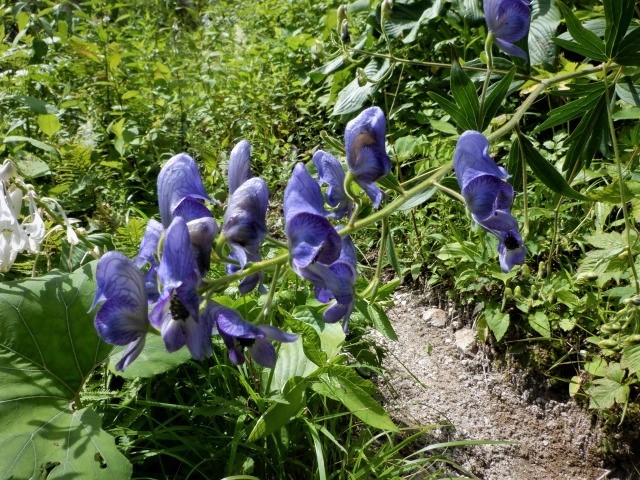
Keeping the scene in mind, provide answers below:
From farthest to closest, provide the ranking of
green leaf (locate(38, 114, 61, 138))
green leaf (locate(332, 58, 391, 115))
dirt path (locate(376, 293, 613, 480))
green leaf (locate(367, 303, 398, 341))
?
1. green leaf (locate(38, 114, 61, 138))
2. green leaf (locate(332, 58, 391, 115))
3. dirt path (locate(376, 293, 613, 480))
4. green leaf (locate(367, 303, 398, 341))

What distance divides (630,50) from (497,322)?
94 centimetres

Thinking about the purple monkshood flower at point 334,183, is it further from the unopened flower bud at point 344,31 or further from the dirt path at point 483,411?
the dirt path at point 483,411

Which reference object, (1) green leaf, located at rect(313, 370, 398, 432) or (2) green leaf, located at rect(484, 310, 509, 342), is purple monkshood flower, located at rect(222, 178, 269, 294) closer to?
(1) green leaf, located at rect(313, 370, 398, 432)

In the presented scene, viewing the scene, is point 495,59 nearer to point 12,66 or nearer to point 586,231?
point 586,231

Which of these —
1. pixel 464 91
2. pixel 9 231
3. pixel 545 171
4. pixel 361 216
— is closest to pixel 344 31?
pixel 361 216

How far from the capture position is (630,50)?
1.19 metres

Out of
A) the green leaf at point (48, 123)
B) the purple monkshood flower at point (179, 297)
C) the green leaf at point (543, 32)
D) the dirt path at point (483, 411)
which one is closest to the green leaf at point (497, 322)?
the dirt path at point (483, 411)

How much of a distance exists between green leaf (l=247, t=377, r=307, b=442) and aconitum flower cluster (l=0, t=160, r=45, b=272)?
641mm

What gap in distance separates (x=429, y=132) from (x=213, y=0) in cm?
411

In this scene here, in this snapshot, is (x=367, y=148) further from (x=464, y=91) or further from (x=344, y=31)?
(x=344, y=31)

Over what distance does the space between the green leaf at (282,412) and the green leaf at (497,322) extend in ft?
2.26

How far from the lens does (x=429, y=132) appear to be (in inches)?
105

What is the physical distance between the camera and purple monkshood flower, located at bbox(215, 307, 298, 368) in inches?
27.5

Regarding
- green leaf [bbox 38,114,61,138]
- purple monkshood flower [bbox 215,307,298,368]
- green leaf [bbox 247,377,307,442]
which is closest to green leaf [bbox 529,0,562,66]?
green leaf [bbox 247,377,307,442]
